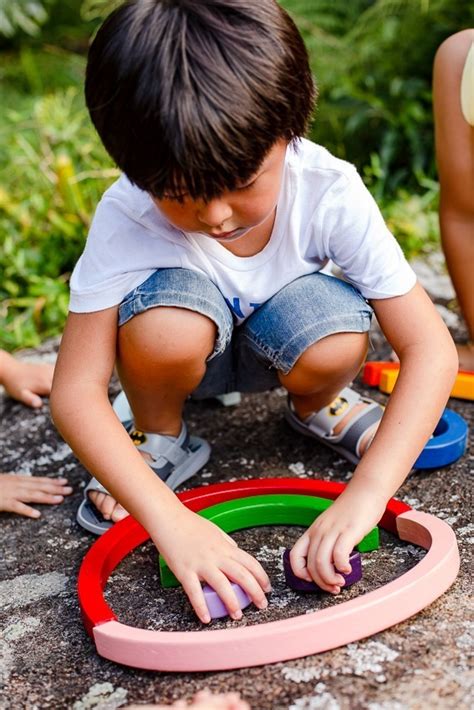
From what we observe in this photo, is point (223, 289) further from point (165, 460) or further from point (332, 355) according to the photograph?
point (165, 460)

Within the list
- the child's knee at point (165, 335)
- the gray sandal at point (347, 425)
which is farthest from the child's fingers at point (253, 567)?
the gray sandal at point (347, 425)

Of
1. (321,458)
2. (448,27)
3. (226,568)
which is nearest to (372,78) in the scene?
(448,27)

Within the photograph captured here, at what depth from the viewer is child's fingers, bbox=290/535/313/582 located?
4.64ft

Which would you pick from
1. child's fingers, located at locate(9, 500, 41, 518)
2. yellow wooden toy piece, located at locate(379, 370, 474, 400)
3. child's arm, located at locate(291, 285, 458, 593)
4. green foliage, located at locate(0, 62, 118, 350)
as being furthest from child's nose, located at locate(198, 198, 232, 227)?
green foliage, located at locate(0, 62, 118, 350)

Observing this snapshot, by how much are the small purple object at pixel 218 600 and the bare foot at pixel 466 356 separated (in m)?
1.04

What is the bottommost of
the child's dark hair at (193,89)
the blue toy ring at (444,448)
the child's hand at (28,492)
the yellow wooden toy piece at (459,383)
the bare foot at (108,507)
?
the child's hand at (28,492)

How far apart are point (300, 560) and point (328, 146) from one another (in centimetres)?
249

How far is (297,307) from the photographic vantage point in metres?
1.73

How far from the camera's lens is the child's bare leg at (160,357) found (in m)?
1.64

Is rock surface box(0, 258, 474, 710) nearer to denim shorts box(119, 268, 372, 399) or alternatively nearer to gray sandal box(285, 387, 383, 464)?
gray sandal box(285, 387, 383, 464)

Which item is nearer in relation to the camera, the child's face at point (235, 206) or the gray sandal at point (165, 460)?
the child's face at point (235, 206)

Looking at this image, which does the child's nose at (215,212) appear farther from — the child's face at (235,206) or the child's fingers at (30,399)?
the child's fingers at (30,399)

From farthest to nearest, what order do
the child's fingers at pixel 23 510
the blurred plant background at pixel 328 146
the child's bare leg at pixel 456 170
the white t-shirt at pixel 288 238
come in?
the blurred plant background at pixel 328 146 → the child's bare leg at pixel 456 170 → the child's fingers at pixel 23 510 → the white t-shirt at pixel 288 238

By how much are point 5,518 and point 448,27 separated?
2.63 meters
